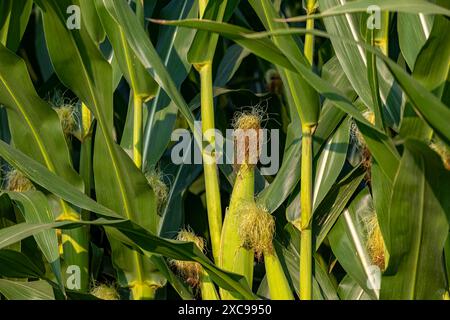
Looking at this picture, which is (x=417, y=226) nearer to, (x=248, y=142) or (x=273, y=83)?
(x=248, y=142)

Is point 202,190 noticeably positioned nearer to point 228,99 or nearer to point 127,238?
point 228,99

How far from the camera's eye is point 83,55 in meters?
1.49

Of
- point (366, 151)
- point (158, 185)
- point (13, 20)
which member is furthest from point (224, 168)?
point (13, 20)

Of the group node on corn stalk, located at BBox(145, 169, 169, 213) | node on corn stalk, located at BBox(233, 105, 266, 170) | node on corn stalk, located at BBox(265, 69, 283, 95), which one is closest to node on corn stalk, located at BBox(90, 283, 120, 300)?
node on corn stalk, located at BBox(145, 169, 169, 213)

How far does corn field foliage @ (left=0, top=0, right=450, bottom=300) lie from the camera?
131cm

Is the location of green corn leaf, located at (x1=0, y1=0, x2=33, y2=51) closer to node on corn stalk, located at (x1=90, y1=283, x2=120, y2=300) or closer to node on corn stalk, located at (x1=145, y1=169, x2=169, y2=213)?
node on corn stalk, located at (x1=145, y1=169, x2=169, y2=213)

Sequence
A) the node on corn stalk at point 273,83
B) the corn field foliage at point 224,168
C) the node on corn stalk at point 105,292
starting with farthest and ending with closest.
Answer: the node on corn stalk at point 273,83
the node on corn stalk at point 105,292
the corn field foliage at point 224,168

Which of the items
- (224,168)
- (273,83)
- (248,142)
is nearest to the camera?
(248,142)

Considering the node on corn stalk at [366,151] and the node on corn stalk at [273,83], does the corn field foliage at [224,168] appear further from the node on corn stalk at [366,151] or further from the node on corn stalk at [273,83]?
the node on corn stalk at [273,83]

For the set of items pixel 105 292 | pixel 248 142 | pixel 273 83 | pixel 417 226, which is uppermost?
pixel 273 83

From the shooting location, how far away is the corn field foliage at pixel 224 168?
4.30ft

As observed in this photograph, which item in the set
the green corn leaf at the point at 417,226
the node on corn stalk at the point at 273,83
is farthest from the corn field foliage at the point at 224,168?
the node on corn stalk at the point at 273,83

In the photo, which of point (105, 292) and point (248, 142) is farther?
→ point (105, 292)

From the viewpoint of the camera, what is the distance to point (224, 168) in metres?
1.67
